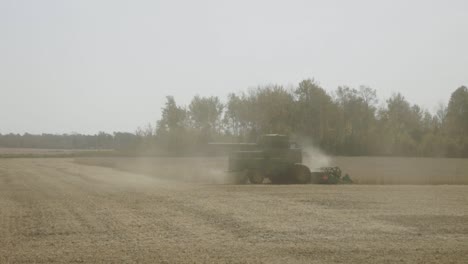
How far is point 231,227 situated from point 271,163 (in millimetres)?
18468

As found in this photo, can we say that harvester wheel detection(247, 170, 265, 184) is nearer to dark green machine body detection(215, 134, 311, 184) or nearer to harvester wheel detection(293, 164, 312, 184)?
dark green machine body detection(215, 134, 311, 184)

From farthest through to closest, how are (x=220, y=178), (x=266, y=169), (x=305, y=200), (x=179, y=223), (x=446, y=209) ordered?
(x=220, y=178)
(x=266, y=169)
(x=305, y=200)
(x=446, y=209)
(x=179, y=223)

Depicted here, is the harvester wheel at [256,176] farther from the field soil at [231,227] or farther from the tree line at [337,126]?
the tree line at [337,126]

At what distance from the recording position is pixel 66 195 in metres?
25.9

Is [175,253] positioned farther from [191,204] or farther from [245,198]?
[245,198]

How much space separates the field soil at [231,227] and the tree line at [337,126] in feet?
173

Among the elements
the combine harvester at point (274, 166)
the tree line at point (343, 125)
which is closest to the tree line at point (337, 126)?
the tree line at point (343, 125)

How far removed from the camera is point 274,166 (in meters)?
35.0

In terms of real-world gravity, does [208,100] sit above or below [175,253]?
above

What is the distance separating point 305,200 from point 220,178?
1600cm

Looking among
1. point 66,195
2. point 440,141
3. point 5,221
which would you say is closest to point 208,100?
point 440,141

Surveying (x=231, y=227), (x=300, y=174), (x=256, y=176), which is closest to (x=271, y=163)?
(x=256, y=176)

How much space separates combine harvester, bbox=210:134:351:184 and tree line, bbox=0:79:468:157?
1612 inches

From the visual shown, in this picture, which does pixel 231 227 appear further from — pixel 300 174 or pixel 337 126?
pixel 337 126
